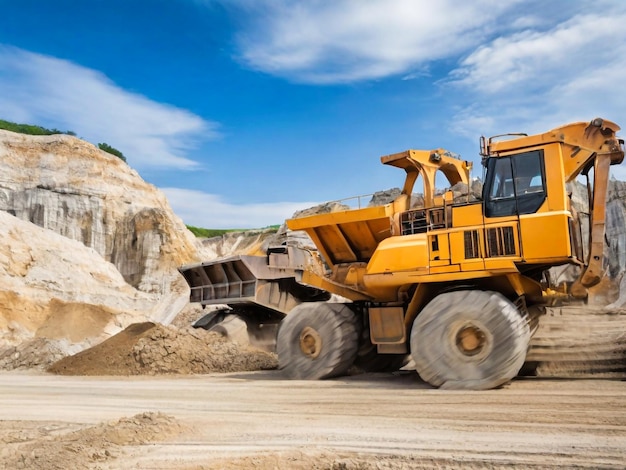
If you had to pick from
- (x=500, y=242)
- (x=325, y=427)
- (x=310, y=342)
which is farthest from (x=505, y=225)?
(x=325, y=427)

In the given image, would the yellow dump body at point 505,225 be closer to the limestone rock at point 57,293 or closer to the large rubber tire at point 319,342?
the large rubber tire at point 319,342

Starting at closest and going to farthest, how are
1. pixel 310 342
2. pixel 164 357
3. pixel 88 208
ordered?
pixel 310 342 < pixel 164 357 < pixel 88 208

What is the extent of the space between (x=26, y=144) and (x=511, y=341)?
36099mm

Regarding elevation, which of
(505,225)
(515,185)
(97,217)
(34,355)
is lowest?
(34,355)

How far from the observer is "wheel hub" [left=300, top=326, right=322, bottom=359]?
9.29 metres

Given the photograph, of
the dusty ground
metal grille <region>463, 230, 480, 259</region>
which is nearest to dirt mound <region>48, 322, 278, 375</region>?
the dusty ground

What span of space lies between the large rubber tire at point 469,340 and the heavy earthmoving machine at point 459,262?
0.01 m

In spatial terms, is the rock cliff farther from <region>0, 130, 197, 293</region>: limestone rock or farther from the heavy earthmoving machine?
the heavy earthmoving machine

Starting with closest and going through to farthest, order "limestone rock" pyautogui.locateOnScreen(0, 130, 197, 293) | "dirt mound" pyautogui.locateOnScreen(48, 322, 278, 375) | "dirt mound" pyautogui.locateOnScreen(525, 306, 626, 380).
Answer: "dirt mound" pyautogui.locateOnScreen(525, 306, 626, 380), "dirt mound" pyautogui.locateOnScreen(48, 322, 278, 375), "limestone rock" pyautogui.locateOnScreen(0, 130, 197, 293)

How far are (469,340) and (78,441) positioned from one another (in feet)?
15.9

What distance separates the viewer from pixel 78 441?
14.2 feet

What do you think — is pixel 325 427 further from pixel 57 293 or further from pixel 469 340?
pixel 57 293

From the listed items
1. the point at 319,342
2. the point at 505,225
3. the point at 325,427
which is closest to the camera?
the point at 325,427

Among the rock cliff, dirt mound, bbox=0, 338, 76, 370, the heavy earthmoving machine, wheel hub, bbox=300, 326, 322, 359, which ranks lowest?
dirt mound, bbox=0, 338, 76, 370
